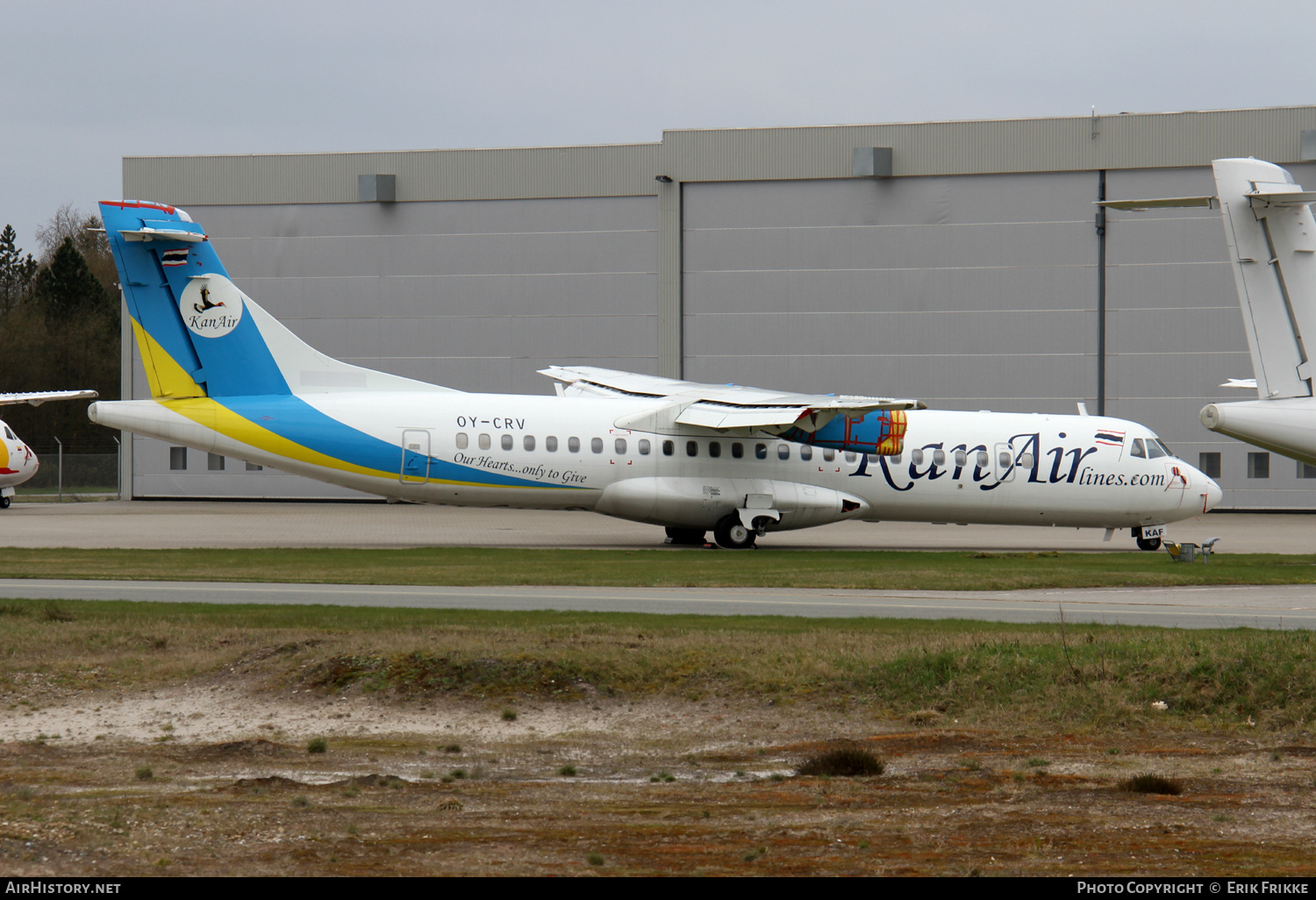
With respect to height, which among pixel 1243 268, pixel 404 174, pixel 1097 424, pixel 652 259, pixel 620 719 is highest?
pixel 404 174

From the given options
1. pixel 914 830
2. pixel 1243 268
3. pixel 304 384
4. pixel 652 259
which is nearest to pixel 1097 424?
pixel 1243 268

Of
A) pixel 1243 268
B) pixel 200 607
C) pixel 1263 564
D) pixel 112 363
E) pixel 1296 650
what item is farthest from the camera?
pixel 112 363

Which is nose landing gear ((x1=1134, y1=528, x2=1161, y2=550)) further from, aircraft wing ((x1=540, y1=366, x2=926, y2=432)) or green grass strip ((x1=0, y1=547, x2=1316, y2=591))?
aircraft wing ((x1=540, y1=366, x2=926, y2=432))

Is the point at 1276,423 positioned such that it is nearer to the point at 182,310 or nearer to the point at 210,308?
the point at 210,308

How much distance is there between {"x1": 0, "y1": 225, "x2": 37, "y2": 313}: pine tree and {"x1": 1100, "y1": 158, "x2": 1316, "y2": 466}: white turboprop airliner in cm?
8466

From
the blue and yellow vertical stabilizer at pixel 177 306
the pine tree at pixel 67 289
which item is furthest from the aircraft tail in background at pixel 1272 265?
the pine tree at pixel 67 289

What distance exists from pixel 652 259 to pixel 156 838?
Answer: 43.0 metres

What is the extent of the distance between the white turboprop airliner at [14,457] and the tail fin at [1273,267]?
3614cm

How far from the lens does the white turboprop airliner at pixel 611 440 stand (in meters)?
27.0

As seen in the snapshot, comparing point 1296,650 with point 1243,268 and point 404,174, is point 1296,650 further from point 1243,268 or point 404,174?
point 404,174

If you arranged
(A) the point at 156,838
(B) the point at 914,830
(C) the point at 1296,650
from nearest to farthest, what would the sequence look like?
(A) the point at 156,838, (B) the point at 914,830, (C) the point at 1296,650

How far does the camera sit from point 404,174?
165 feet

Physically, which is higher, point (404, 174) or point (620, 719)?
point (404, 174)

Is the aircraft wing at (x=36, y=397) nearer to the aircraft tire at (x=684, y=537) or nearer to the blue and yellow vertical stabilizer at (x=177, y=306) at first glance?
the blue and yellow vertical stabilizer at (x=177, y=306)
